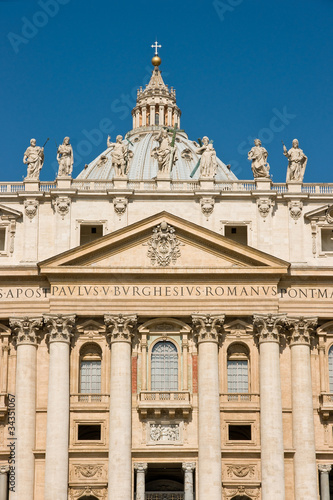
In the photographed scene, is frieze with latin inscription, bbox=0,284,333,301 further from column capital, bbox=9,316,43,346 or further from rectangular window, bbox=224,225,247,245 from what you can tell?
rectangular window, bbox=224,225,247,245

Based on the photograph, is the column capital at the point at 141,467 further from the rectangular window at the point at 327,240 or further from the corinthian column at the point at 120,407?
the rectangular window at the point at 327,240

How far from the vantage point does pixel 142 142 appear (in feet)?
313

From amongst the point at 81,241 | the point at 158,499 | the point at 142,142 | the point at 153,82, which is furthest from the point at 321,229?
the point at 153,82

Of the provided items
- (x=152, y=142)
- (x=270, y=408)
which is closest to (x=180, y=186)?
(x=270, y=408)

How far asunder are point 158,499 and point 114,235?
498 inches

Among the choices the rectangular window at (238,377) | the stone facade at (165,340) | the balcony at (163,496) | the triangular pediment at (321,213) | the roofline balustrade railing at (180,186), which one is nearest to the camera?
the stone facade at (165,340)

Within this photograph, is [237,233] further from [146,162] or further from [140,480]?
[146,162]

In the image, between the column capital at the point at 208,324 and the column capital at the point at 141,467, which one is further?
the column capital at the point at 208,324

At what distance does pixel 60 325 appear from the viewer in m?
54.0

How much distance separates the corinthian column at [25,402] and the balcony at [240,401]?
897cm

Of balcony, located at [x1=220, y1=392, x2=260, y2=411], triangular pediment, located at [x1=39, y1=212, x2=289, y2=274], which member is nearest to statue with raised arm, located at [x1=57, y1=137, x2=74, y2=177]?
triangular pediment, located at [x1=39, y1=212, x2=289, y2=274]

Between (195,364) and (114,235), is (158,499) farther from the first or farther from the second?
(114,235)

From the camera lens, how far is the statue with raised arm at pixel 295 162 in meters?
57.6

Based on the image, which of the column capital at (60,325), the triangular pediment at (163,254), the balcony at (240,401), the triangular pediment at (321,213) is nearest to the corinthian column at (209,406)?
the balcony at (240,401)
